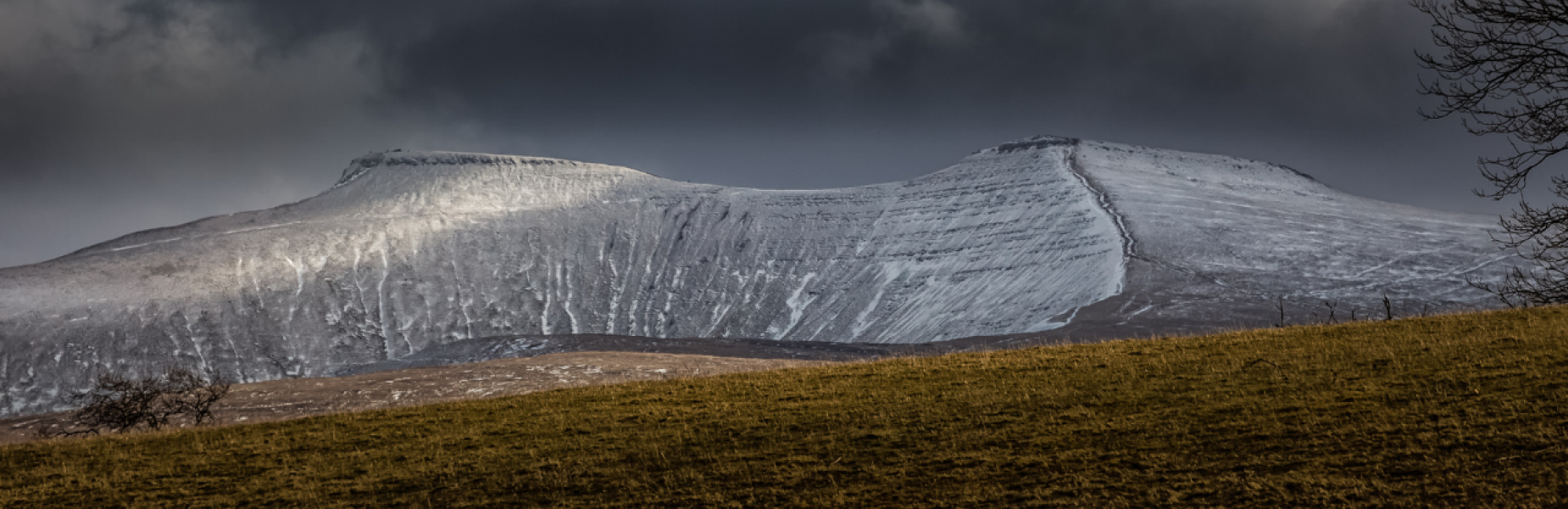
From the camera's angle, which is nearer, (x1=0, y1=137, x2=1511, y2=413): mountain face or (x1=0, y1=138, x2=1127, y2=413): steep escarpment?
(x1=0, y1=137, x2=1511, y2=413): mountain face

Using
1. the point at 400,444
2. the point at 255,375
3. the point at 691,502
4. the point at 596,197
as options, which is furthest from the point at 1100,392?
the point at 596,197

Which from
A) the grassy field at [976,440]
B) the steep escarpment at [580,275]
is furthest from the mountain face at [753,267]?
the grassy field at [976,440]

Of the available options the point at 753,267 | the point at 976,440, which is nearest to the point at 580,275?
the point at 753,267

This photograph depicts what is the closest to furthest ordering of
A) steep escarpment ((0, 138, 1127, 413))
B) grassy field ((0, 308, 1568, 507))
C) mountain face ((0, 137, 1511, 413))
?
1. grassy field ((0, 308, 1568, 507))
2. mountain face ((0, 137, 1511, 413))
3. steep escarpment ((0, 138, 1127, 413))

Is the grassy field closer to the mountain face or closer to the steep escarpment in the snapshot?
the mountain face

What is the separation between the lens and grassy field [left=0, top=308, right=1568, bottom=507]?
40.2 feet

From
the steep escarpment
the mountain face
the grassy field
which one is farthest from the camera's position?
the steep escarpment

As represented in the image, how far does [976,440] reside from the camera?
15.0 metres

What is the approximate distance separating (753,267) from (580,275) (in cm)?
2492

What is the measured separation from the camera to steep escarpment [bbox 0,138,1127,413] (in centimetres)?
11931

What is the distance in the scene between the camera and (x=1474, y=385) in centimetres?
1524

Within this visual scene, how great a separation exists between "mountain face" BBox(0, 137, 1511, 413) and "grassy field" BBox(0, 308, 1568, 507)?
70.2 metres

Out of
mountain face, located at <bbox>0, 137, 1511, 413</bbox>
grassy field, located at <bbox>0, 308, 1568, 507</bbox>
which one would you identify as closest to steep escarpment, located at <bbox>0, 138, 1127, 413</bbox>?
mountain face, located at <bbox>0, 137, 1511, 413</bbox>

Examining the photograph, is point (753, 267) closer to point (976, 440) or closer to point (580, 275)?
point (580, 275)
